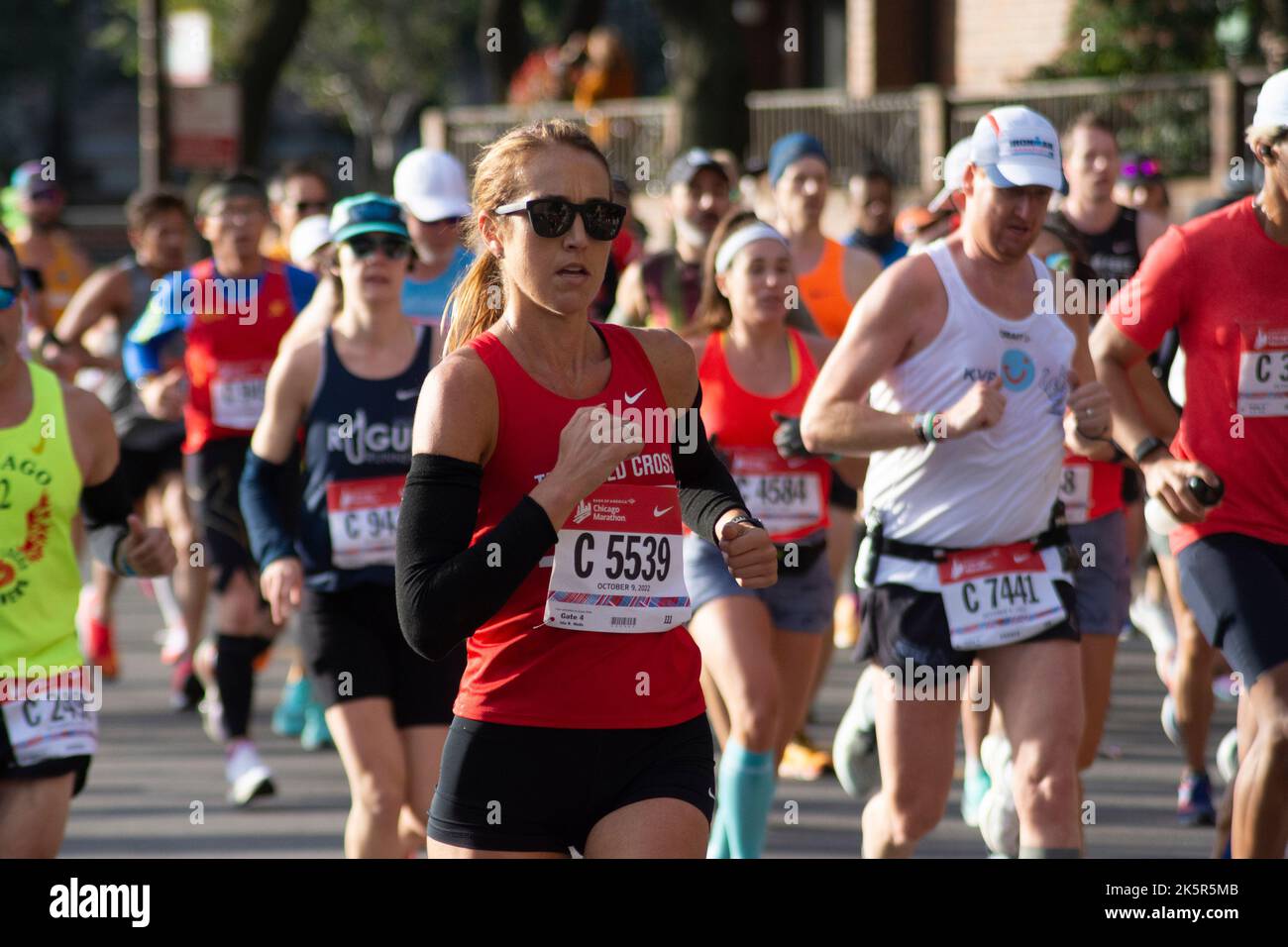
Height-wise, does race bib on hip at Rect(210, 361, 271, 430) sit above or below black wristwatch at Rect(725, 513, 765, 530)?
below

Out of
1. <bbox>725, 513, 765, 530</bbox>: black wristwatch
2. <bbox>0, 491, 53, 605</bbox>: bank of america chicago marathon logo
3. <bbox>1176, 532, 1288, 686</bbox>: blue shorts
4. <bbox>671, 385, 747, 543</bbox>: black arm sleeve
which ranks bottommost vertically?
<bbox>1176, 532, 1288, 686</bbox>: blue shorts

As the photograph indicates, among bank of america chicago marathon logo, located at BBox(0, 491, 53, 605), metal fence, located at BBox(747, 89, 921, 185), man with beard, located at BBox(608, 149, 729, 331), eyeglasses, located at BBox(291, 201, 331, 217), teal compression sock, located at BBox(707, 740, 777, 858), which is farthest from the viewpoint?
metal fence, located at BBox(747, 89, 921, 185)

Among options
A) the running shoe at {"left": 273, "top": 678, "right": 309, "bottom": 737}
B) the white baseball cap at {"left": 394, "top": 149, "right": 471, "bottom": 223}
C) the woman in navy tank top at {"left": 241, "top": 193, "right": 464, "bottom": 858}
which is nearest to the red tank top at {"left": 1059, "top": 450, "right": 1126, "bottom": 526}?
the woman in navy tank top at {"left": 241, "top": 193, "right": 464, "bottom": 858}

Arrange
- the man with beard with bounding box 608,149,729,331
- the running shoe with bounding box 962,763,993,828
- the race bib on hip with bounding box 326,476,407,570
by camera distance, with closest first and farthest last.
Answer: the race bib on hip with bounding box 326,476,407,570 → the running shoe with bounding box 962,763,993,828 → the man with beard with bounding box 608,149,729,331

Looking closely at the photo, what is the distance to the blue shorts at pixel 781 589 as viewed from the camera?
20.5 ft

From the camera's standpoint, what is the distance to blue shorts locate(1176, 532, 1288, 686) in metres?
5.13

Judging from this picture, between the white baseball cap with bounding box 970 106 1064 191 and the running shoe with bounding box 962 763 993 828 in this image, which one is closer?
the white baseball cap with bounding box 970 106 1064 191

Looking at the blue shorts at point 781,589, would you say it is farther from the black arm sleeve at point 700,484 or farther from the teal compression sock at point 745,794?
the black arm sleeve at point 700,484

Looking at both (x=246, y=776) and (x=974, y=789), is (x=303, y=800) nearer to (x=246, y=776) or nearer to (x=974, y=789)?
(x=246, y=776)

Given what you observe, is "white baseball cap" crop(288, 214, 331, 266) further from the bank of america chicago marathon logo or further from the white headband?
the bank of america chicago marathon logo

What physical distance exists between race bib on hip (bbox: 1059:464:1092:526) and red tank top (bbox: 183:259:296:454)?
3552mm
